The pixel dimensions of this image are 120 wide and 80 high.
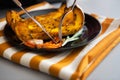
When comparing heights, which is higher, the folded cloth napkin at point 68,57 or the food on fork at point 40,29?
the food on fork at point 40,29

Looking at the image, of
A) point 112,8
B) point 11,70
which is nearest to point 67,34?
point 11,70

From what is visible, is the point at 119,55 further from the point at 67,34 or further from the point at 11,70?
the point at 11,70

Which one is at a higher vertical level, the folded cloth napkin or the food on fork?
the food on fork
